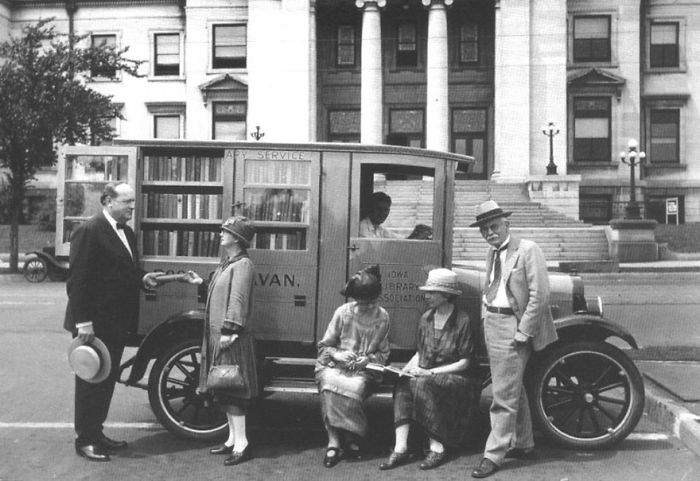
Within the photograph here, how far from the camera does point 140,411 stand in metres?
7.84

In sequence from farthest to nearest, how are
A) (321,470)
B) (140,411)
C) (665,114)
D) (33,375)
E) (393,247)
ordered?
1. (665,114)
2. (33,375)
3. (140,411)
4. (393,247)
5. (321,470)

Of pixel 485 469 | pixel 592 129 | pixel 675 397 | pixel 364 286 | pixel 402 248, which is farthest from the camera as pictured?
pixel 592 129

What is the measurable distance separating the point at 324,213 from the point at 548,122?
3215cm

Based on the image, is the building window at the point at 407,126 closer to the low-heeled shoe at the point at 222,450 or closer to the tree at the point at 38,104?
the tree at the point at 38,104

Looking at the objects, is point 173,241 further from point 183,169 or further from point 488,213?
point 488,213

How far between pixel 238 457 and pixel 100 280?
1742mm

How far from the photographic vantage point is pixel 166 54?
43719 millimetres

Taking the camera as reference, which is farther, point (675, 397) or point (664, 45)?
point (664, 45)

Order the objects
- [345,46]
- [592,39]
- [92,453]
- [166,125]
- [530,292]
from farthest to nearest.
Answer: [166,125], [345,46], [592,39], [92,453], [530,292]

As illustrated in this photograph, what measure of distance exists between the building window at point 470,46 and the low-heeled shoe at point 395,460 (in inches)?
1479

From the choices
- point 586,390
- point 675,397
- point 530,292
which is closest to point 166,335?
point 530,292

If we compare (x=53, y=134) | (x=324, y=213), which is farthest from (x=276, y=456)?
(x=53, y=134)

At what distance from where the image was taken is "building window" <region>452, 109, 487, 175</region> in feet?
136

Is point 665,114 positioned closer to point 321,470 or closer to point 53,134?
point 53,134
